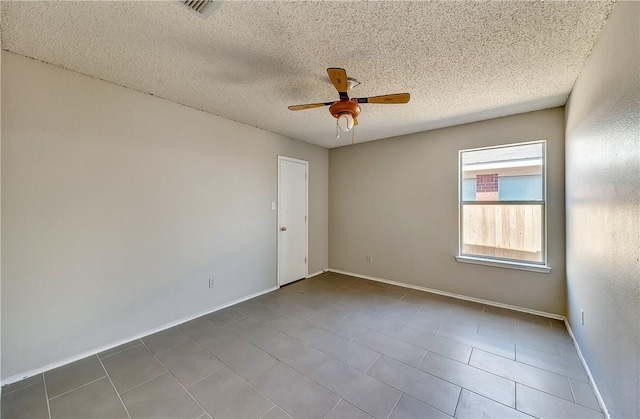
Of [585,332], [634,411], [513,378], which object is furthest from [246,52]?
[585,332]

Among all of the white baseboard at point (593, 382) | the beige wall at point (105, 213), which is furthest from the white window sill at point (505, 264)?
the beige wall at point (105, 213)

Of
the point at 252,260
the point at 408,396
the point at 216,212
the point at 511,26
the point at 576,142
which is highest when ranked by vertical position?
the point at 511,26

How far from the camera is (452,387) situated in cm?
185

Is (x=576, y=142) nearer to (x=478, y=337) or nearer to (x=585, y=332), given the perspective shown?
(x=585, y=332)

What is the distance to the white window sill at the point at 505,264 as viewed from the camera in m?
3.01

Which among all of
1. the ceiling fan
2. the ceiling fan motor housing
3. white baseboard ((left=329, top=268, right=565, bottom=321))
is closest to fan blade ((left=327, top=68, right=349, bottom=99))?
the ceiling fan

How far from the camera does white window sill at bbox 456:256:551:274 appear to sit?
3008mm

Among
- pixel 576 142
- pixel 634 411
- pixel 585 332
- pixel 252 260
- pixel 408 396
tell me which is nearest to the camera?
pixel 634 411

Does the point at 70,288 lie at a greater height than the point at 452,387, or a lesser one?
greater

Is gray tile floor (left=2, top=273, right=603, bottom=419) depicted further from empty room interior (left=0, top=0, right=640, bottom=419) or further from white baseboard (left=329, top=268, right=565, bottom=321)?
white baseboard (left=329, top=268, right=565, bottom=321)

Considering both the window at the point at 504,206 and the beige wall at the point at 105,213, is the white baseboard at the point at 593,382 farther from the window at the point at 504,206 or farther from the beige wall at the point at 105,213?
the beige wall at the point at 105,213

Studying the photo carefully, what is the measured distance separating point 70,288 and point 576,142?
4.77m

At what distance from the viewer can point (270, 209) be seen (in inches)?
154

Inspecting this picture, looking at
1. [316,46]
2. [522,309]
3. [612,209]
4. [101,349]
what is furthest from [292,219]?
[612,209]
